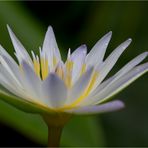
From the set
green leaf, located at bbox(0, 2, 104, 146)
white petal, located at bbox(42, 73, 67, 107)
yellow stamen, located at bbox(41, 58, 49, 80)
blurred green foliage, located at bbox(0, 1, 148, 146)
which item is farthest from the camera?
blurred green foliage, located at bbox(0, 1, 148, 146)

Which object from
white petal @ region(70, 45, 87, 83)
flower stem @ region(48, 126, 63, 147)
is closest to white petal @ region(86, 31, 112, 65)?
white petal @ region(70, 45, 87, 83)

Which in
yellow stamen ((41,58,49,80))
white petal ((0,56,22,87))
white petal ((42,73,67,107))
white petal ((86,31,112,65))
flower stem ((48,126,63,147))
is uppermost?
white petal ((86,31,112,65))

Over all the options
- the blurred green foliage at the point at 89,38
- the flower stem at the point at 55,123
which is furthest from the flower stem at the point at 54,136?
the blurred green foliage at the point at 89,38

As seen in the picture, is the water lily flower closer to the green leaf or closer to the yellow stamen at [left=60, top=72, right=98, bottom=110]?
the yellow stamen at [left=60, top=72, right=98, bottom=110]

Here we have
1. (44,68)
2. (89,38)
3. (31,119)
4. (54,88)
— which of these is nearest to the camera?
(54,88)

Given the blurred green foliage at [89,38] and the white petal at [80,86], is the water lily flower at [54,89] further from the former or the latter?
the blurred green foliage at [89,38]

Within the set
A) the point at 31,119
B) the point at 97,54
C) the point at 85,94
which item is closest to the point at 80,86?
the point at 85,94

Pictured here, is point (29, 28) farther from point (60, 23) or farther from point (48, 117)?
point (48, 117)

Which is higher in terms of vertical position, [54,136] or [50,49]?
[50,49]

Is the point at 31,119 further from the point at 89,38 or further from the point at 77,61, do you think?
the point at 77,61
